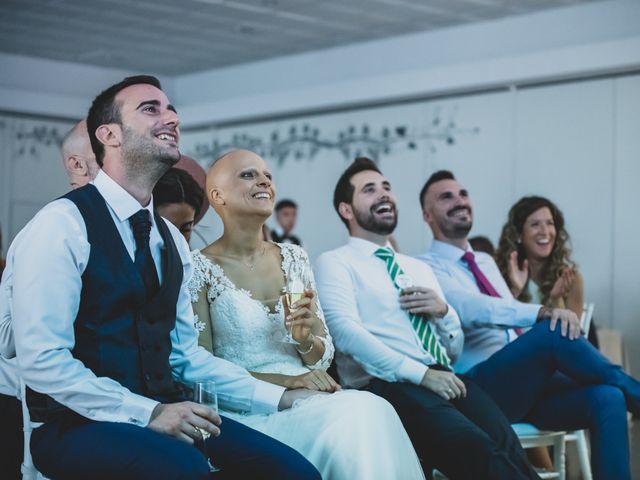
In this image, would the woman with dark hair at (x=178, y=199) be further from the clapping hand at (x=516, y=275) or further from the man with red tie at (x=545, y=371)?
the clapping hand at (x=516, y=275)

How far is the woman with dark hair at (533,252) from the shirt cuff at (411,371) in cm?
145

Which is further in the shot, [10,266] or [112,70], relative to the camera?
[112,70]

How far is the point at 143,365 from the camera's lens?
235 centimetres

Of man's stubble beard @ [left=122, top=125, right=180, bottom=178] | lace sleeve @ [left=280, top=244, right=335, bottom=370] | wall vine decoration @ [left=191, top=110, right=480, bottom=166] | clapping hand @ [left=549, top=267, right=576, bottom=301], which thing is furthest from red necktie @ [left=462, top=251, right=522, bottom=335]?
wall vine decoration @ [left=191, top=110, right=480, bottom=166]

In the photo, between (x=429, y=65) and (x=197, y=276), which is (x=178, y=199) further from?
(x=429, y=65)

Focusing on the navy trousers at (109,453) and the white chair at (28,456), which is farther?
the white chair at (28,456)

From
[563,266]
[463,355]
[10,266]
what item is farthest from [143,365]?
[563,266]

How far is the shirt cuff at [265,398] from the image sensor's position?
2.73 meters

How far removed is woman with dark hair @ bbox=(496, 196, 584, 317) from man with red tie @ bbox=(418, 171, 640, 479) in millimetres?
598

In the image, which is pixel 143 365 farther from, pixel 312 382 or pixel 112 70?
pixel 112 70

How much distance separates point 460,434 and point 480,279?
1212mm

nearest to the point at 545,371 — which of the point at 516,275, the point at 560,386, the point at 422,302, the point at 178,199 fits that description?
the point at 560,386

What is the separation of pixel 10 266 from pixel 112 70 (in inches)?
363

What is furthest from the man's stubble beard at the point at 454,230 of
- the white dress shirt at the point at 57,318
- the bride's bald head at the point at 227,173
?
the white dress shirt at the point at 57,318
